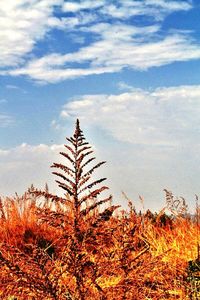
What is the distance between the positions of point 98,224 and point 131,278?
62cm

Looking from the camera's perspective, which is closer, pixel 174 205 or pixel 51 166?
pixel 51 166

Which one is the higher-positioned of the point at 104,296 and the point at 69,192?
the point at 69,192

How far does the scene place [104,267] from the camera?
5434 mm

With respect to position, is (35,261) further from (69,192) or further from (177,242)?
(177,242)

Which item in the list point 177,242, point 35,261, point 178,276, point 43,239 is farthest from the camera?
point 43,239

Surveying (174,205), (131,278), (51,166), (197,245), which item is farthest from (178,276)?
(51,166)

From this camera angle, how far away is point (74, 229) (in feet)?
17.6

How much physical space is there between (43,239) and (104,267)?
6445 mm

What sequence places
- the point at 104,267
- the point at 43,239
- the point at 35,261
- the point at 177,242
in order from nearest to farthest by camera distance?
the point at 35,261 < the point at 104,267 < the point at 177,242 < the point at 43,239

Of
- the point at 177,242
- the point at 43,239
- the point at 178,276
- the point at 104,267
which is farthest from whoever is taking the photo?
the point at 43,239

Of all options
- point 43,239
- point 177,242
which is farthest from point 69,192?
point 43,239

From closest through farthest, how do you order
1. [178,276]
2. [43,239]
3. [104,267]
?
1. [104,267]
2. [178,276]
3. [43,239]

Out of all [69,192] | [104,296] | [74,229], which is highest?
[69,192]

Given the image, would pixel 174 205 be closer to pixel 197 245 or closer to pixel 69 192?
pixel 197 245
